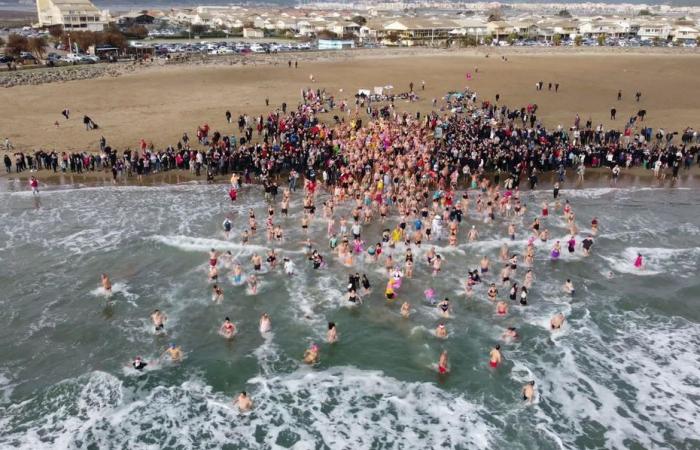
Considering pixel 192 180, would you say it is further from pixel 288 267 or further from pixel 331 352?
pixel 331 352

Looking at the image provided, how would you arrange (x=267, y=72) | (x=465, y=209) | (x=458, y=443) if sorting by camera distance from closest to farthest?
(x=458, y=443), (x=465, y=209), (x=267, y=72)

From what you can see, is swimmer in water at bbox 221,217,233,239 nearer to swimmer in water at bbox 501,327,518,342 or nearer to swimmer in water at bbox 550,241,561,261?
swimmer in water at bbox 501,327,518,342

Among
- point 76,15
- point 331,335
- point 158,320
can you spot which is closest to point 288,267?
point 331,335

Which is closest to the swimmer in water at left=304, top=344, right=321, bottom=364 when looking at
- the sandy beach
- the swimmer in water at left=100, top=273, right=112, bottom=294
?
the swimmer in water at left=100, top=273, right=112, bottom=294

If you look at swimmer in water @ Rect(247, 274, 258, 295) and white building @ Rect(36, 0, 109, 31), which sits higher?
white building @ Rect(36, 0, 109, 31)

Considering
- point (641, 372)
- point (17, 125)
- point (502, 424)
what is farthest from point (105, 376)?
point (17, 125)

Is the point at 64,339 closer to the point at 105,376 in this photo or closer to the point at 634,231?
the point at 105,376
